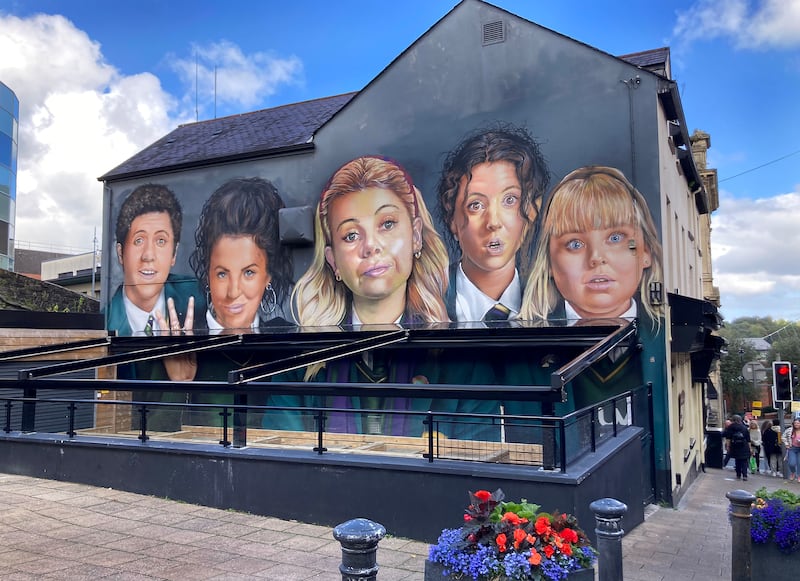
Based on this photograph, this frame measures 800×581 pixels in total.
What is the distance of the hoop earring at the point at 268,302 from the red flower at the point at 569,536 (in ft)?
43.3

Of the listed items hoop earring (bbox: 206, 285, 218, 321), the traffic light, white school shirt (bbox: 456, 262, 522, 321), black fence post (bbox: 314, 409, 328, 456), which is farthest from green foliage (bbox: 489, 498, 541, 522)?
hoop earring (bbox: 206, 285, 218, 321)

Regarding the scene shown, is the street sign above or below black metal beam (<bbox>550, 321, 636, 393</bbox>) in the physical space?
below

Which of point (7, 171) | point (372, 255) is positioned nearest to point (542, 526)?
point (372, 255)

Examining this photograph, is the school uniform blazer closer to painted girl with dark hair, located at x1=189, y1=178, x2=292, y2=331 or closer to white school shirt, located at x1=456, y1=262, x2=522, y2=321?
painted girl with dark hair, located at x1=189, y1=178, x2=292, y2=331

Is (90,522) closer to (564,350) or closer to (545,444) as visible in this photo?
(545,444)

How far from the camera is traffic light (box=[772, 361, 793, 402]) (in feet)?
51.4

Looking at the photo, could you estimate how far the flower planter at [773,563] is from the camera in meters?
6.62

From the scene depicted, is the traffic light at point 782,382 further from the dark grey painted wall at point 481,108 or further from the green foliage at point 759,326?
the green foliage at point 759,326

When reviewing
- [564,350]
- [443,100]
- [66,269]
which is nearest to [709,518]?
[564,350]

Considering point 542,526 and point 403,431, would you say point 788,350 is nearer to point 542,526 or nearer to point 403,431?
point 403,431

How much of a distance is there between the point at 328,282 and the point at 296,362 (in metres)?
5.42

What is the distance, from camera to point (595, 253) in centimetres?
1338

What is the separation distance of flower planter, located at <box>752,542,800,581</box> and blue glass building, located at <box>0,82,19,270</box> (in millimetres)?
36031

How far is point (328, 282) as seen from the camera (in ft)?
53.4
